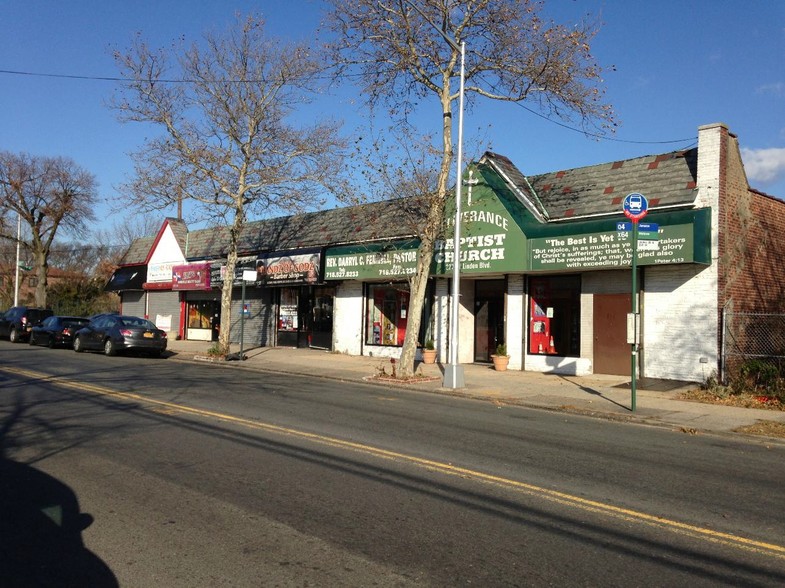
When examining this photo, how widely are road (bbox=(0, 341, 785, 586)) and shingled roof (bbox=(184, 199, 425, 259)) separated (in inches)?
368

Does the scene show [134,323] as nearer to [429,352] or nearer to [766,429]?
[429,352]

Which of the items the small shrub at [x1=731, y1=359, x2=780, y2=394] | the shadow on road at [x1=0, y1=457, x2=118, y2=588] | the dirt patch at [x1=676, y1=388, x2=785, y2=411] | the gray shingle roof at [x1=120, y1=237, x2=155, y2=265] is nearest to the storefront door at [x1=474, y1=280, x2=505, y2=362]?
the dirt patch at [x1=676, y1=388, x2=785, y2=411]

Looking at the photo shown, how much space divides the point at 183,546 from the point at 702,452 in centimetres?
713

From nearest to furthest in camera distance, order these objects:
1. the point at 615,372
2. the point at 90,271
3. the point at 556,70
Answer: the point at 556,70 < the point at 615,372 < the point at 90,271

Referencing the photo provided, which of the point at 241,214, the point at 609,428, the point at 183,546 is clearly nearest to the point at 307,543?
the point at 183,546

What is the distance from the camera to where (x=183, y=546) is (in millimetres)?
4934

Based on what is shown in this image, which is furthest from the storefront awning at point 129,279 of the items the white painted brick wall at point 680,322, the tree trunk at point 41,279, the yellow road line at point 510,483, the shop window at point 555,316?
the white painted brick wall at point 680,322

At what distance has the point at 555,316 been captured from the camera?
64.4 ft

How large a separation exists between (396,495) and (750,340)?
13.7 meters

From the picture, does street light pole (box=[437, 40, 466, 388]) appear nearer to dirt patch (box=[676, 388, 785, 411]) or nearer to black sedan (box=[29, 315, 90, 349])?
dirt patch (box=[676, 388, 785, 411])

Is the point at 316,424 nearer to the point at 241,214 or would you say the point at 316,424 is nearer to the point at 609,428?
the point at 609,428

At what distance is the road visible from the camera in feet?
15.2

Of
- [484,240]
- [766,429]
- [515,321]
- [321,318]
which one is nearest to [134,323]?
[321,318]

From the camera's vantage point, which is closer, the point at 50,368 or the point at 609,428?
the point at 609,428
